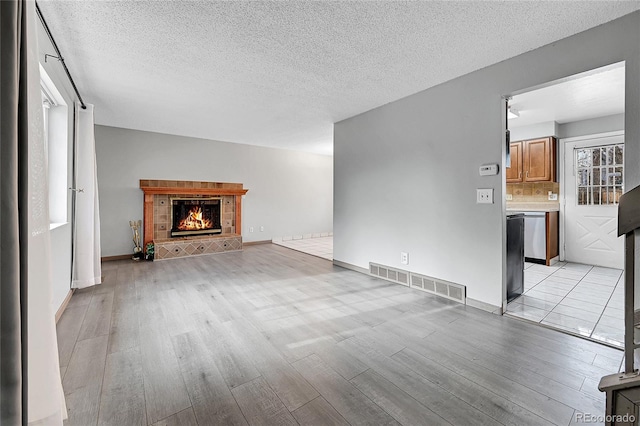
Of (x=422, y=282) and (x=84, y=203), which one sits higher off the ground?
(x=84, y=203)

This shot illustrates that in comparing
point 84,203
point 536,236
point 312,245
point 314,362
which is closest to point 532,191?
point 536,236

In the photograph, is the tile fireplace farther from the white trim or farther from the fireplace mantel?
the white trim

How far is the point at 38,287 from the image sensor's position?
1.11 m

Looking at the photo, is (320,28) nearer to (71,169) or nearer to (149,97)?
(149,97)

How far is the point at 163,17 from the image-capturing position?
1983mm

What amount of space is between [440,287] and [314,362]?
74.2 inches

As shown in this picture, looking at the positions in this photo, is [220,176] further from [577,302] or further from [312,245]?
[577,302]

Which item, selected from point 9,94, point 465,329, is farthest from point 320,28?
point 465,329

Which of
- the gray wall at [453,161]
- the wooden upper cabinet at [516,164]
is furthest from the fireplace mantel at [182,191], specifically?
the wooden upper cabinet at [516,164]

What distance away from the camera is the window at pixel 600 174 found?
14.4 ft

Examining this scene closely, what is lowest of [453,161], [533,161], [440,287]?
[440,287]

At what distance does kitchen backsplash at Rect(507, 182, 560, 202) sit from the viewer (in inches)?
197

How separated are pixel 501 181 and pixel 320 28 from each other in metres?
2.10

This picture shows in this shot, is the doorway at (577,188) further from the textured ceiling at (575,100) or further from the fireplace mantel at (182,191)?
the fireplace mantel at (182,191)
